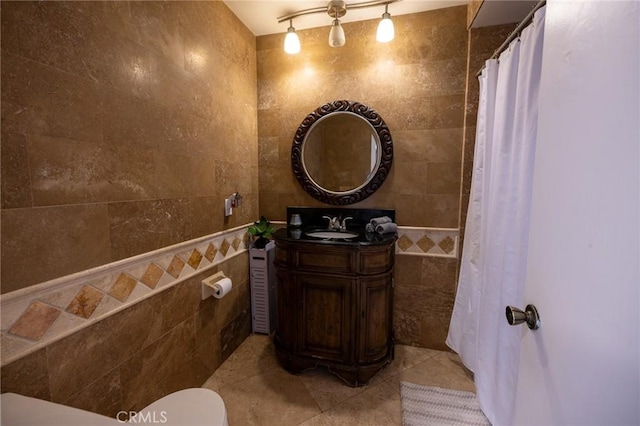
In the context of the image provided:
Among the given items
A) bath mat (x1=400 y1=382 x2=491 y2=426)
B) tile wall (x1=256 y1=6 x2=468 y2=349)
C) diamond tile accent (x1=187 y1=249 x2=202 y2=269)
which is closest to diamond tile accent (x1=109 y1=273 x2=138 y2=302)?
diamond tile accent (x1=187 y1=249 x2=202 y2=269)

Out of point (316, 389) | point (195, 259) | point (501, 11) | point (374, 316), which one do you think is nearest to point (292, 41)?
point (501, 11)

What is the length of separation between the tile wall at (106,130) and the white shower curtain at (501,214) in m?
1.68

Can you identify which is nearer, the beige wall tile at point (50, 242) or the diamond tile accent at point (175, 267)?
the beige wall tile at point (50, 242)

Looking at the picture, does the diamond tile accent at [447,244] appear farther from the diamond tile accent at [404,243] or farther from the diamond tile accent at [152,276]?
the diamond tile accent at [152,276]

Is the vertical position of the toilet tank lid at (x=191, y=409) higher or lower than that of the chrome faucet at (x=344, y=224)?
lower

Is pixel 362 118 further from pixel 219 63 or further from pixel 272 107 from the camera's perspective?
pixel 219 63

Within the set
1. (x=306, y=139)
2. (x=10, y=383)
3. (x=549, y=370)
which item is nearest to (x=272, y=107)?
(x=306, y=139)

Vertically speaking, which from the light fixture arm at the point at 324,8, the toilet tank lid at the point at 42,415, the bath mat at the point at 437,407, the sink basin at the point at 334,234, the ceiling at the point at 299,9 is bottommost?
the bath mat at the point at 437,407

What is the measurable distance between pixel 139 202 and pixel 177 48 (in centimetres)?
87

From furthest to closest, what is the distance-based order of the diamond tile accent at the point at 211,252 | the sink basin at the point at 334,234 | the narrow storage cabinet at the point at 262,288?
the narrow storage cabinet at the point at 262,288 → the sink basin at the point at 334,234 → the diamond tile accent at the point at 211,252

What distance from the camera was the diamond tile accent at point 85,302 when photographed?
3.29 feet

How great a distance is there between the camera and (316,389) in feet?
5.57

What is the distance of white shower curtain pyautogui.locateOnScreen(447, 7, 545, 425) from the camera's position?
3.88 ft

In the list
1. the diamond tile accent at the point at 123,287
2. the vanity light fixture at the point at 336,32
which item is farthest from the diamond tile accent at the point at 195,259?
the vanity light fixture at the point at 336,32
